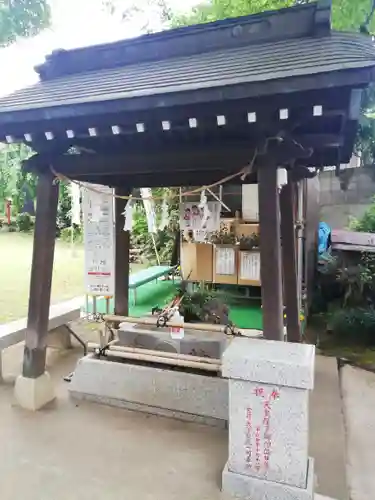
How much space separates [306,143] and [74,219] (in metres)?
2.92

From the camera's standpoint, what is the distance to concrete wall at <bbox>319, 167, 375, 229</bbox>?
942 centimetres

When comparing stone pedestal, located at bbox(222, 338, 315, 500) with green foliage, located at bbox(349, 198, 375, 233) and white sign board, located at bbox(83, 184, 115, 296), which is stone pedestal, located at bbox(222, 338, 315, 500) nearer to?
white sign board, located at bbox(83, 184, 115, 296)

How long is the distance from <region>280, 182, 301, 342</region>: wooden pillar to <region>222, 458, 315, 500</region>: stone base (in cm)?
243

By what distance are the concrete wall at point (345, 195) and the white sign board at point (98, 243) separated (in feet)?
23.1

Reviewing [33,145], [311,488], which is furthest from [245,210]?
[311,488]

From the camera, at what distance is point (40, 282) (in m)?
4.00

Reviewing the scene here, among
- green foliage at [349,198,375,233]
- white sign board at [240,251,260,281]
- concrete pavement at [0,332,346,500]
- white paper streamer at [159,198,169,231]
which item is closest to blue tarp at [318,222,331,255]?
green foliage at [349,198,375,233]

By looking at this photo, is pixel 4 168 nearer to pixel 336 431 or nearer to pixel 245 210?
pixel 245 210

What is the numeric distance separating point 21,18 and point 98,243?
511 centimetres

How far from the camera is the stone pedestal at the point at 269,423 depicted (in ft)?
8.22

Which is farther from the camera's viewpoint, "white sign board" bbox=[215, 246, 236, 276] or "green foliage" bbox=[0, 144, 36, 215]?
"green foliage" bbox=[0, 144, 36, 215]

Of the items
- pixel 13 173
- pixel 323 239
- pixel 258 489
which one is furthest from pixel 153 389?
pixel 13 173

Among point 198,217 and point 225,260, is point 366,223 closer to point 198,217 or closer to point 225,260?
point 225,260

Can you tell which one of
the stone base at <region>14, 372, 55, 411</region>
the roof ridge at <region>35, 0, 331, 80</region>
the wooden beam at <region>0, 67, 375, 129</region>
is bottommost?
the stone base at <region>14, 372, 55, 411</region>
